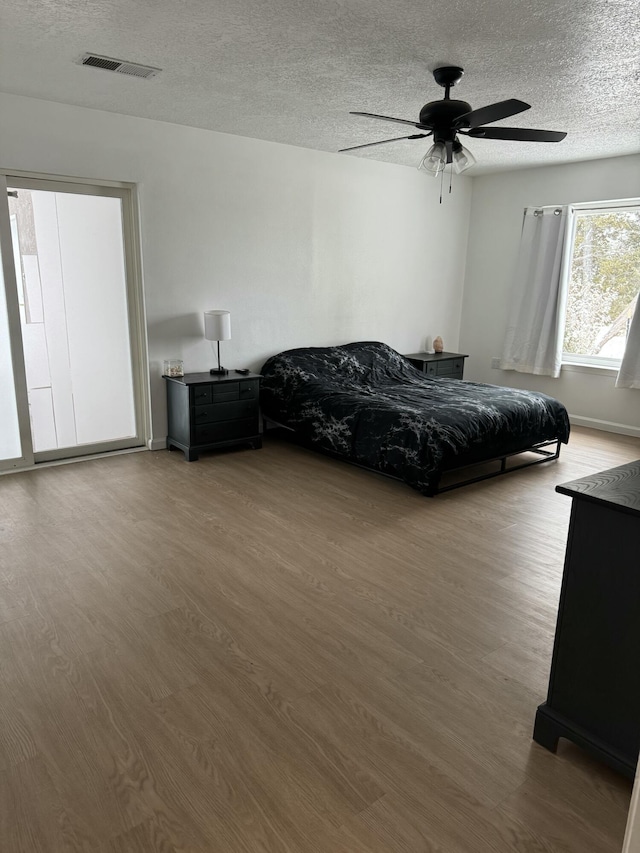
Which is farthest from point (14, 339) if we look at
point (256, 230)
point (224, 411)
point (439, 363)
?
point (439, 363)

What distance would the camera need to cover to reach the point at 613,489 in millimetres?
1746

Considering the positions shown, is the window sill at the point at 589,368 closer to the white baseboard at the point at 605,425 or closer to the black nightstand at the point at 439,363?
the white baseboard at the point at 605,425

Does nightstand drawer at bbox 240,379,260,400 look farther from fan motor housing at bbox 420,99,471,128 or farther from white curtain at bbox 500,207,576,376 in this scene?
white curtain at bbox 500,207,576,376

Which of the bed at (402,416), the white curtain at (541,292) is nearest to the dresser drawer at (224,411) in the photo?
the bed at (402,416)

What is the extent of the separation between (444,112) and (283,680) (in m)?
3.01

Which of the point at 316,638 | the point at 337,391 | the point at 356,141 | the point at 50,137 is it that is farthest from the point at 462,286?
the point at 316,638

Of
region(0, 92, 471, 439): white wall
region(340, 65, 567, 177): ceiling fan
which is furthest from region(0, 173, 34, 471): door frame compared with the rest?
region(340, 65, 567, 177): ceiling fan

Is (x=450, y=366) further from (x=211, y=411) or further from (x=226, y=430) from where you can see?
(x=211, y=411)

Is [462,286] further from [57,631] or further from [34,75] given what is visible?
[57,631]

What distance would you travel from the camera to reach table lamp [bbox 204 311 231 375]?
485cm

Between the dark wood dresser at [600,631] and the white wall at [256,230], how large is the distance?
3961mm

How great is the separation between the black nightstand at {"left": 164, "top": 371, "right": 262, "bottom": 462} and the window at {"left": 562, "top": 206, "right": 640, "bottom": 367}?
368cm

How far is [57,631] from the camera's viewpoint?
2.45m

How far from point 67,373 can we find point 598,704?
4.34 m
